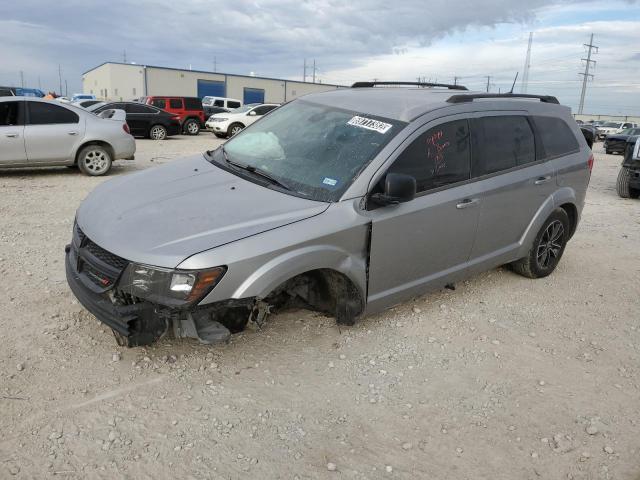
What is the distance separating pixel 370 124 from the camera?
3.71 metres

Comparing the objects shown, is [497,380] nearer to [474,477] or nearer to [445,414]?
[445,414]

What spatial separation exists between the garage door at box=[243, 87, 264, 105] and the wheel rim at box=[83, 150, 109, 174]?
44325 mm

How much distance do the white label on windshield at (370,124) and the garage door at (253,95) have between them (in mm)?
50623

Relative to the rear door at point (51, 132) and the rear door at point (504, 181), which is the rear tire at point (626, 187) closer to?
the rear door at point (504, 181)

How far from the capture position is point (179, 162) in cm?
429

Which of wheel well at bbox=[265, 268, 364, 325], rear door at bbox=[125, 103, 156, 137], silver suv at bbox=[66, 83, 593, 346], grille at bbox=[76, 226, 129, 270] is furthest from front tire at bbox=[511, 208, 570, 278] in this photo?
rear door at bbox=[125, 103, 156, 137]

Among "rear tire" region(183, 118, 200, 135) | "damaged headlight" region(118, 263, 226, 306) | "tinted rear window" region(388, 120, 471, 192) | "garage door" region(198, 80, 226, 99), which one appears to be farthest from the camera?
"garage door" region(198, 80, 226, 99)

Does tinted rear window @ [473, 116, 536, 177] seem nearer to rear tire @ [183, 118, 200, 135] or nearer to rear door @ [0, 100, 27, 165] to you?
rear door @ [0, 100, 27, 165]

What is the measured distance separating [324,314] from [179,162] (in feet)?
5.97

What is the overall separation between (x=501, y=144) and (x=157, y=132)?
55.8ft

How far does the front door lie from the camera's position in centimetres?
350

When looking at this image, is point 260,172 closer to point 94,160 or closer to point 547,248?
point 547,248

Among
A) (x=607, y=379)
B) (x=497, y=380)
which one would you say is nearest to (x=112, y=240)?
(x=497, y=380)

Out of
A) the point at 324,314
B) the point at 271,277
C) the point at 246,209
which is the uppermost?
the point at 246,209
